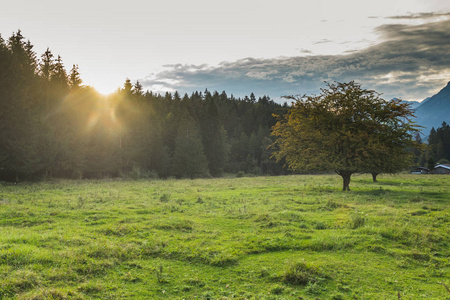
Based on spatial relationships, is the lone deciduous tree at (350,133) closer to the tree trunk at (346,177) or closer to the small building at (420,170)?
the tree trunk at (346,177)

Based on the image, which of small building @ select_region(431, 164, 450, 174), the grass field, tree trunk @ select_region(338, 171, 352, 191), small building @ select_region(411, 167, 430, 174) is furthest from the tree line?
small building @ select_region(411, 167, 430, 174)

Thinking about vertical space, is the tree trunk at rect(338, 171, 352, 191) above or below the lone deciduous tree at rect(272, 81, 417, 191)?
below

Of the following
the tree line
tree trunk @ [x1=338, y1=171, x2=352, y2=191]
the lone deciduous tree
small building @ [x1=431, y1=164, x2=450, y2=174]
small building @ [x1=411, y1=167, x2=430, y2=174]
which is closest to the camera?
the lone deciduous tree

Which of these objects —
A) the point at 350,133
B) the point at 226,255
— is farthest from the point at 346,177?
the point at 226,255

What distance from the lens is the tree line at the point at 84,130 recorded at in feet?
121

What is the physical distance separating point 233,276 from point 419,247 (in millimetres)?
7570

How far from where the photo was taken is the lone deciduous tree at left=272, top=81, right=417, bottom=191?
26484 millimetres

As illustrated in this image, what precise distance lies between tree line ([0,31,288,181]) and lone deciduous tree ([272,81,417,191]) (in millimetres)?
4698

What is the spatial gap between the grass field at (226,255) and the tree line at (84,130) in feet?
48.3

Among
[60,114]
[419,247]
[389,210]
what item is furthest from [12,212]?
[60,114]

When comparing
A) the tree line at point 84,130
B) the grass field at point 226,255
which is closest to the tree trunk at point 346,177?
the tree line at point 84,130

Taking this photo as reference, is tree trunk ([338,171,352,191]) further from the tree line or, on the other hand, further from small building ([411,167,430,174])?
small building ([411,167,430,174])

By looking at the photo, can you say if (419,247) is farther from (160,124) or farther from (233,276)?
(160,124)

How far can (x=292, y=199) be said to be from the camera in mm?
22953
